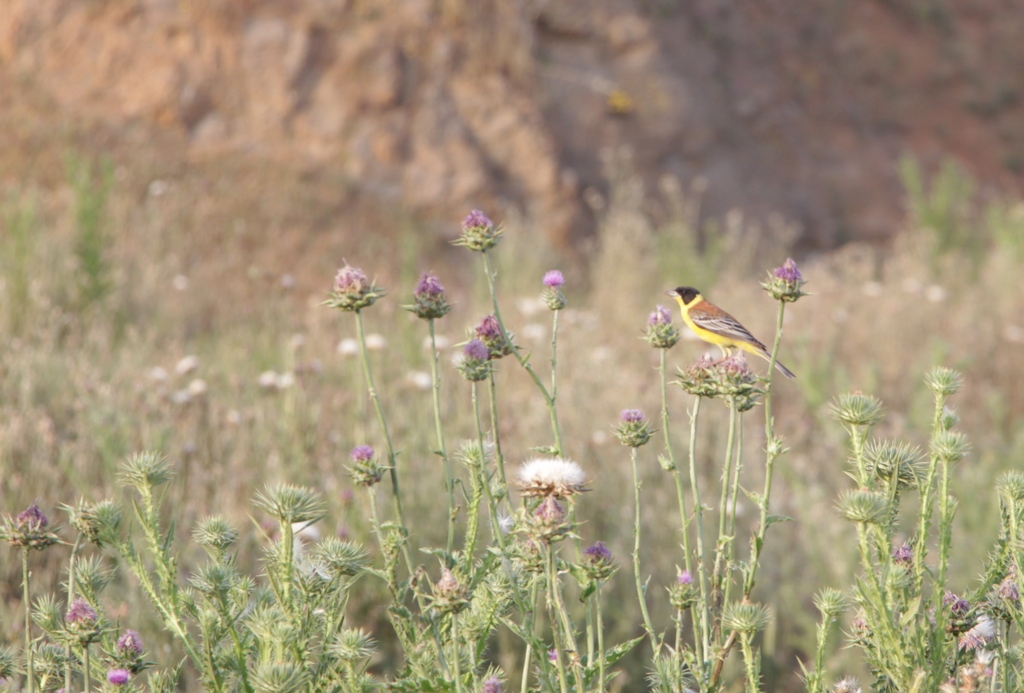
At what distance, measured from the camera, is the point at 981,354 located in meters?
6.05

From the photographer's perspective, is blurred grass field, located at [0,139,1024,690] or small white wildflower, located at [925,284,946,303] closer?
blurred grass field, located at [0,139,1024,690]

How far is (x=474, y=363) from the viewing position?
66.0 inches

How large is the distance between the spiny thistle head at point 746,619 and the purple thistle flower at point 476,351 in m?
0.57

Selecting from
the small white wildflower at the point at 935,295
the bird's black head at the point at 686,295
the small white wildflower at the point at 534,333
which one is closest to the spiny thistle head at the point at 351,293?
the bird's black head at the point at 686,295

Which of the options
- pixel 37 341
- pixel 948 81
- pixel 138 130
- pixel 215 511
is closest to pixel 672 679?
pixel 215 511

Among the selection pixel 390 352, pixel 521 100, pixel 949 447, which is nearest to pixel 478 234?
pixel 949 447

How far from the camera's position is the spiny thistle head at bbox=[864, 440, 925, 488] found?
1.57 metres

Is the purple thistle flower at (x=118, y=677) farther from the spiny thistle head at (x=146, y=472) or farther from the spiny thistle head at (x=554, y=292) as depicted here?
the spiny thistle head at (x=554, y=292)

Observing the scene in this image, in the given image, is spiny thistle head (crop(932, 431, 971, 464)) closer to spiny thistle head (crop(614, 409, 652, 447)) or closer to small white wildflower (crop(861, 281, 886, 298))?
spiny thistle head (crop(614, 409, 652, 447))

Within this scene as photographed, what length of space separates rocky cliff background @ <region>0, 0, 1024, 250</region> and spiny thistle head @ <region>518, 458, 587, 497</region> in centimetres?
652

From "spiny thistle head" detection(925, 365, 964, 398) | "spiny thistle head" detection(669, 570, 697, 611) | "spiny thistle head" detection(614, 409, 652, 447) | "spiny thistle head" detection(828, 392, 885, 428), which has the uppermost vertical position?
"spiny thistle head" detection(925, 365, 964, 398)

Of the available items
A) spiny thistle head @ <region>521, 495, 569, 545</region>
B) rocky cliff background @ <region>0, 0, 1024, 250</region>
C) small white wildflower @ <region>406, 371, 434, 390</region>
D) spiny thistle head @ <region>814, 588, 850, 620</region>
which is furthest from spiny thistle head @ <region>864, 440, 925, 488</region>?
rocky cliff background @ <region>0, 0, 1024, 250</region>

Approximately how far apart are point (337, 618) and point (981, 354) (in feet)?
18.1

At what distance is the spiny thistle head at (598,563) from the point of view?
1.52 m
